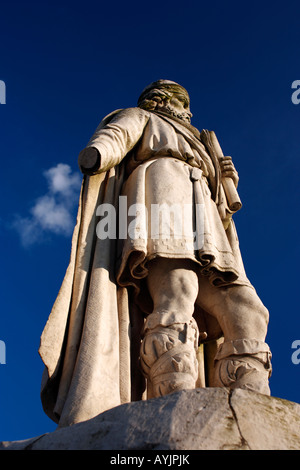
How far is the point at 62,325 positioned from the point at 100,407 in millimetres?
727

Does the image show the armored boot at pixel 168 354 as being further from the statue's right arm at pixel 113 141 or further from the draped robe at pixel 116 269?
the statue's right arm at pixel 113 141

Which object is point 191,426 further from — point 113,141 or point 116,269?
point 113,141

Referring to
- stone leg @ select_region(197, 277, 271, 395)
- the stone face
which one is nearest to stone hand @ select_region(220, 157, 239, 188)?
stone leg @ select_region(197, 277, 271, 395)

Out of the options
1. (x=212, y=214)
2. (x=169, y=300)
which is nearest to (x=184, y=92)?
(x=212, y=214)

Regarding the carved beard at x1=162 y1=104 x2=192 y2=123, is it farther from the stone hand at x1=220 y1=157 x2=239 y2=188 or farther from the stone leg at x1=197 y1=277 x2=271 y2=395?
the stone leg at x1=197 y1=277 x2=271 y2=395

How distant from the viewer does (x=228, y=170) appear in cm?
528

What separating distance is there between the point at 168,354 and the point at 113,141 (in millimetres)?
1969

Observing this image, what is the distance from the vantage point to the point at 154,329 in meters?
3.59

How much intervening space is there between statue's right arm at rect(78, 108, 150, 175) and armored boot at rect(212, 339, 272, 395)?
1716mm

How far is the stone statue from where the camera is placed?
3469 mm

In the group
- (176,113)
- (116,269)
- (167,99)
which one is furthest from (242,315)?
(167,99)

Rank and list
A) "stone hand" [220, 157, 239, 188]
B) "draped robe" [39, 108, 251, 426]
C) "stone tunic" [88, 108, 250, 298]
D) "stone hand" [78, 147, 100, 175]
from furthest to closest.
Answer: "stone hand" [220, 157, 239, 188] < "stone hand" [78, 147, 100, 175] < "stone tunic" [88, 108, 250, 298] < "draped robe" [39, 108, 251, 426]

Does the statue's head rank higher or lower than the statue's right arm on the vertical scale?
higher
